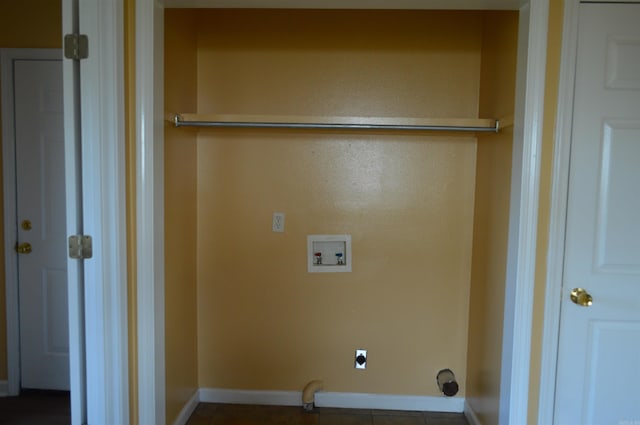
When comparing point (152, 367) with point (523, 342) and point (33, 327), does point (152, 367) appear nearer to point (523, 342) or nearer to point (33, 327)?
point (33, 327)

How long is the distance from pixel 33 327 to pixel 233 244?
4.65 ft

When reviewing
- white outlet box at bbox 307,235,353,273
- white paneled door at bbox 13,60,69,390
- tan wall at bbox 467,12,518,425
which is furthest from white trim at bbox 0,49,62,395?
tan wall at bbox 467,12,518,425

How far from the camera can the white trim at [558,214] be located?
149 centimetres

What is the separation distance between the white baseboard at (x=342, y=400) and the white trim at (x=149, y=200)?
803 millimetres

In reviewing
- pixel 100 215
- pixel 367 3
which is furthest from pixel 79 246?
pixel 367 3

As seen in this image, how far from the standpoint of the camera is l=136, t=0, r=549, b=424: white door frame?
4.93ft

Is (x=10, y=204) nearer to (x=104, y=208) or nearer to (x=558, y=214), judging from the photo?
(x=104, y=208)

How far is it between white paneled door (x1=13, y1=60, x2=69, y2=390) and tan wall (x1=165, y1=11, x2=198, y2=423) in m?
0.87

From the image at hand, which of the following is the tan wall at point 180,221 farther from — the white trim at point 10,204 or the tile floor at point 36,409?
the white trim at point 10,204

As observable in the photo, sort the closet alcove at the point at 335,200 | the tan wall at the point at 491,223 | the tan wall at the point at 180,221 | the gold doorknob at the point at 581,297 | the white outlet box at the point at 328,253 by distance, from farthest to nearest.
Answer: the white outlet box at the point at 328,253
the closet alcove at the point at 335,200
the tan wall at the point at 180,221
the tan wall at the point at 491,223
the gold doorknob at the point at 581,297

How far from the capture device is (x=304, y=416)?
7.77 ft

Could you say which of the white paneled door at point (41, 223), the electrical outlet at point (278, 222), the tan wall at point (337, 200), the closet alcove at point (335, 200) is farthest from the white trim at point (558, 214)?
the white paneled door at point (41, 223)

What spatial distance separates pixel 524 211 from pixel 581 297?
42cm

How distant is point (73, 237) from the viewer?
1.48 metres
